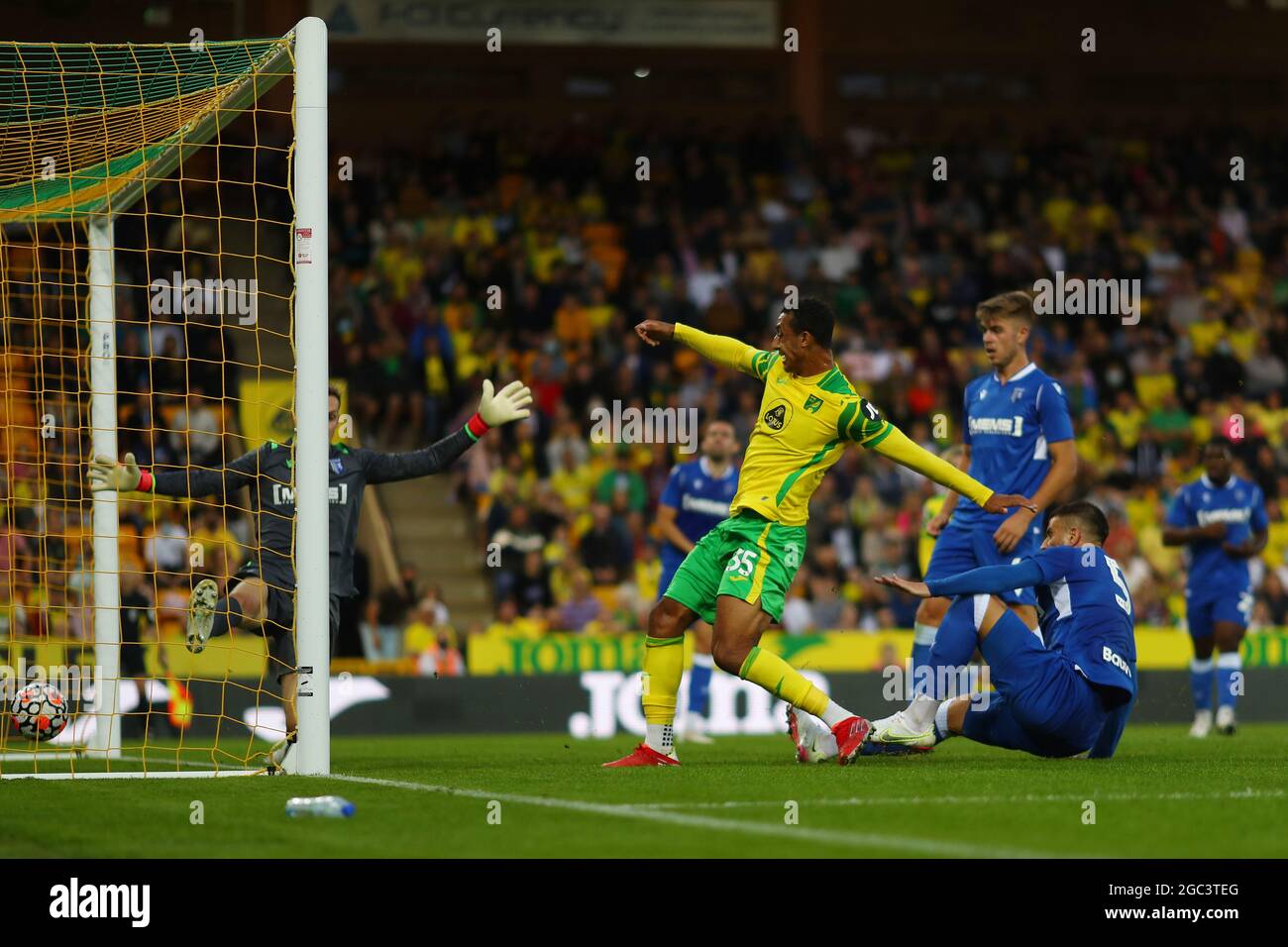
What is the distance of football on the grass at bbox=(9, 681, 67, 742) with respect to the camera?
30.8ft

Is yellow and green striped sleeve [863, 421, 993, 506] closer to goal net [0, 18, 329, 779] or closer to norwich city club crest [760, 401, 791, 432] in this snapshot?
norwich city club crest [760, 401, 791, 432]

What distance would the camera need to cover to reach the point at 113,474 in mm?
8773

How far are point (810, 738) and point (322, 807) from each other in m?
3.14

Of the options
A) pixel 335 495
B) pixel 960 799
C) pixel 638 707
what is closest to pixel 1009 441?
pixel 960 799

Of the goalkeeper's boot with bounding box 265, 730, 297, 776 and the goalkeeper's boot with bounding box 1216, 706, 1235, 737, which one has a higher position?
the goalkeeper's boot with bounding box 265, 730, 297, 776

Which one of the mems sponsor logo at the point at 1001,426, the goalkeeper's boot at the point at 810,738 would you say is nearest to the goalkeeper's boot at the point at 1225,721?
the mems sponsor logo at the point at 1001,426

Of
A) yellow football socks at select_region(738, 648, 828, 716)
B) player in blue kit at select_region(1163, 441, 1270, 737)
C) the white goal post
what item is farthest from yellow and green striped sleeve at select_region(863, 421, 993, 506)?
player in blue kit at select_region(1163, 441, 1270, 737)

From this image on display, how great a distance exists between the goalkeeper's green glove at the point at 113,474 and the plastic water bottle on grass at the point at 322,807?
2.83m

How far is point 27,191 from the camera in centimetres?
1053

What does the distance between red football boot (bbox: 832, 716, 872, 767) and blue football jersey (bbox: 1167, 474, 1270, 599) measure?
588 cm

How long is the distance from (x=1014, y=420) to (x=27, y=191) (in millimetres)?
5727
